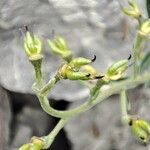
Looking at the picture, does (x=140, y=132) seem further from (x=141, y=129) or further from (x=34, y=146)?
(x=34, y=146)

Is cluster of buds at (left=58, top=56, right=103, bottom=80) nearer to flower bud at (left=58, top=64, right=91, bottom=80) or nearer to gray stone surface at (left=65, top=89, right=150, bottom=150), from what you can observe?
flower bud at (left=58, top=64, right=91, bottom=80)

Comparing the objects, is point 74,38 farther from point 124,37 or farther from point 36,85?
point 36,85

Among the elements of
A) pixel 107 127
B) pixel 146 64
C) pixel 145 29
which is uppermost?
pixel 145 29

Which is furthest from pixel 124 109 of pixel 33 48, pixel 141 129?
pixel 33 48

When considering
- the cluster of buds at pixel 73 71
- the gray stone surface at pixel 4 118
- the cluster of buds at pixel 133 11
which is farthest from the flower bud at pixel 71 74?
the gray stone surface at pixel 4 118

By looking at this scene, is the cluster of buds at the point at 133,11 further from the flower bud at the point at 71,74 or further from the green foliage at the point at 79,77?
the flower bud at the point at 71,74

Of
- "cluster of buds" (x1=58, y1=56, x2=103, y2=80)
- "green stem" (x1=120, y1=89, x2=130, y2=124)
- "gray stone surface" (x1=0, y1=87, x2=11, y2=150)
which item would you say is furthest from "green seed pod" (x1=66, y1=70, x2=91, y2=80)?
"gray stone surface" (x1=0, y1=87, x2=11, y2=150)

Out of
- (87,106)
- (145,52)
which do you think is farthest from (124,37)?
(87,106)
